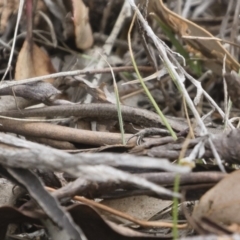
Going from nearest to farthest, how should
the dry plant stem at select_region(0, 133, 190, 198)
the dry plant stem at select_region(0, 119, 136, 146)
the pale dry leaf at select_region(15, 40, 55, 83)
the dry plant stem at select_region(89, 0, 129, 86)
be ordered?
the dry plant stem at select_region(0, 133, 190, 198) < the dry plant stem at select_region(0, 119, 136, 146) < the pale dry leaf at select_region(15, 40, 55, 83) < the dry plant stem at select_region(89, 0, 129, 86)

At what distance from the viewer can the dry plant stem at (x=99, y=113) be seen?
3.50ft

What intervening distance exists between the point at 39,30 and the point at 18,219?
83cm

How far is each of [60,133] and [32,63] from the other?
1.33ft

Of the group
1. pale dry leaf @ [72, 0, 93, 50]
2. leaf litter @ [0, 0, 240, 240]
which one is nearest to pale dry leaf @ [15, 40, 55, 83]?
leaf litter @ [0, 0, 240, 240]

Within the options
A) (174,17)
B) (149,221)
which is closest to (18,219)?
(149,221)

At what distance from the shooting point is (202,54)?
1.36 meters

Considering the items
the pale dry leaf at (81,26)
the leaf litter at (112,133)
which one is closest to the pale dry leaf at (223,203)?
the leaf litter at (112,133)

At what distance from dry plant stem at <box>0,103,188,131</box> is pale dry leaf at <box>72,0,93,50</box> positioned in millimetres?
385

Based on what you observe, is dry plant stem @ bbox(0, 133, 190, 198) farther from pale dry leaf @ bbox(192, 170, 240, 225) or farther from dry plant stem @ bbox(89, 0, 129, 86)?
dry plant stem @ bbox(89, 0, 129, 86)

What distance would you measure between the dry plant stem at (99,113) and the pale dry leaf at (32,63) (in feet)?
0.72

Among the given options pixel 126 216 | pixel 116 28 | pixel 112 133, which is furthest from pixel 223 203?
pixel 116 28

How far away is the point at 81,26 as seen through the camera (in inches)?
56.4

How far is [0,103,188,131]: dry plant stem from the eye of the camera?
1065 millimetres

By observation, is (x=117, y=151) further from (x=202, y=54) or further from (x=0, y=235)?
(x=202, y=54)
